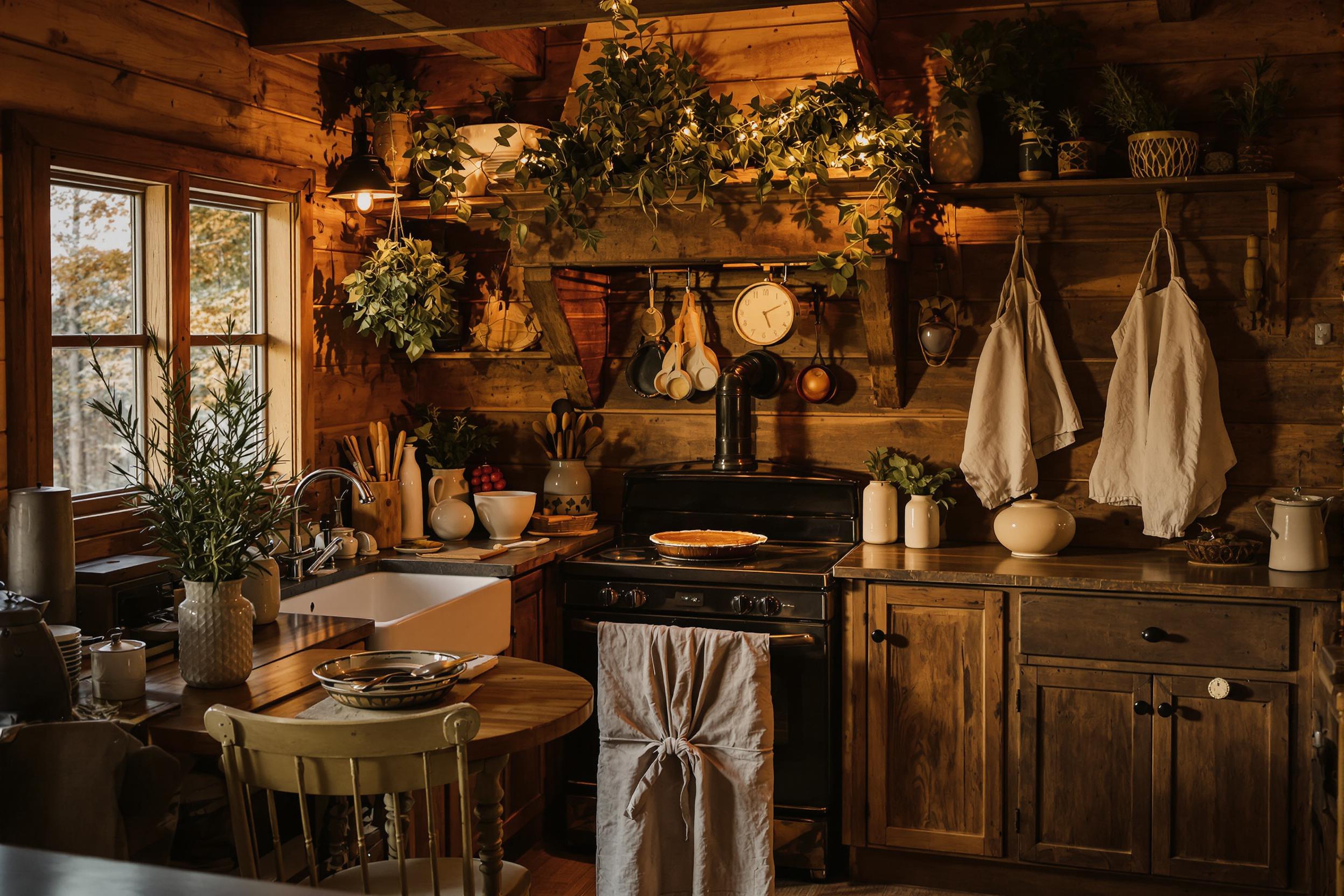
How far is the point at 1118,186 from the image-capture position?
336cm

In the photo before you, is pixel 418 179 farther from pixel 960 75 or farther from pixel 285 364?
pixel 960 75

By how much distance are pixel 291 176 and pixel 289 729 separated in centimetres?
212


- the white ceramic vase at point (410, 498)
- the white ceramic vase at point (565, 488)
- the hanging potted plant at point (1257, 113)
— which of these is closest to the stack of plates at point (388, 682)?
the white ceramic vase at point (410, 498)

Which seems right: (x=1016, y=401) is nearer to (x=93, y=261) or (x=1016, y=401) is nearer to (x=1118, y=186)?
(x=1118, y=186)

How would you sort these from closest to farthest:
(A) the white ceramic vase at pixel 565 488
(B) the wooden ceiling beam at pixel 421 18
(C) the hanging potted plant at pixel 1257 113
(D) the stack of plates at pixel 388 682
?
(D) the stack of plates at pixel 388 682, (B) the wooden ceiling beam at pixel 421 18, (C) the hanging potted plant at pixel 1257 113, (A) the white ceramic vase at pixel 565 488

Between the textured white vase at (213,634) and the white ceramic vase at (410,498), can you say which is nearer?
the textured white vase at (213,634)

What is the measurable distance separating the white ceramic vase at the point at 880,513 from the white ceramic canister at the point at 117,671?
2147 millimetres

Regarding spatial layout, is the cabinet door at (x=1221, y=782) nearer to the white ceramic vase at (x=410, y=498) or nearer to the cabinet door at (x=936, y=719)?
the cabinet door at (x=936, y=719)

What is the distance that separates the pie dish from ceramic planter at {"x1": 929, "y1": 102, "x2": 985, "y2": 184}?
117 centimetres

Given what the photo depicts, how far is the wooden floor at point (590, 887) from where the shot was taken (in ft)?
11.0

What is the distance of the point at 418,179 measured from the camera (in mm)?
3887

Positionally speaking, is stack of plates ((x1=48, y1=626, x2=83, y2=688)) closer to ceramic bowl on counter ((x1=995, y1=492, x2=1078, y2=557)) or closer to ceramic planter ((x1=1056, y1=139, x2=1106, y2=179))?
ceramic bowl on counter ((x1=995, y1=492, x2=1078, y2=557))

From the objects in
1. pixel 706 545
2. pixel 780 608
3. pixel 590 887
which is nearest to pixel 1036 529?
pixel 780 608

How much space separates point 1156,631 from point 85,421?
265 centimetres
